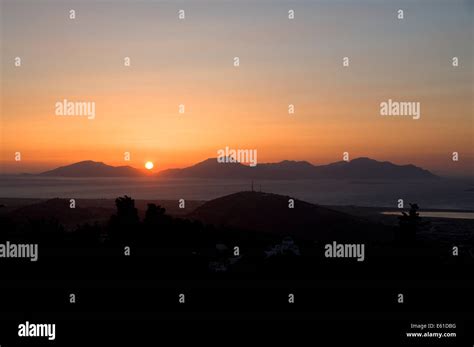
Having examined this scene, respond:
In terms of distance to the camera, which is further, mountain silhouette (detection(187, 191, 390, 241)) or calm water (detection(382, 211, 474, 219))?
calm water (detection(382, 211, 474, 219))

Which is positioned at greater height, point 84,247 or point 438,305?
point 84,247

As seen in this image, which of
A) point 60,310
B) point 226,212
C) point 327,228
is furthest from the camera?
point 226,212

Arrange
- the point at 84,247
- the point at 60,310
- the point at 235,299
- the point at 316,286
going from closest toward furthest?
1. the point at 60,310
2. the point at 235,299
3. the point at 316,286
4. the point at 84,247

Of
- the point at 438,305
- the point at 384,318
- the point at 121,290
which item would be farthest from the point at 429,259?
the point at 121,290

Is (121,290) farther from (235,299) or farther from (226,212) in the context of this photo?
(226,212)

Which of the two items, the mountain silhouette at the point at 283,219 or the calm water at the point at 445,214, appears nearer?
the mountain silhouette at the point at 283,219

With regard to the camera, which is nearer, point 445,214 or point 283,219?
point 283,219

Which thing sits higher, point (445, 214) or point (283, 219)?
point (283, 219)

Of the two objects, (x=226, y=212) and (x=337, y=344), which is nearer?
(x=337, y=344)
